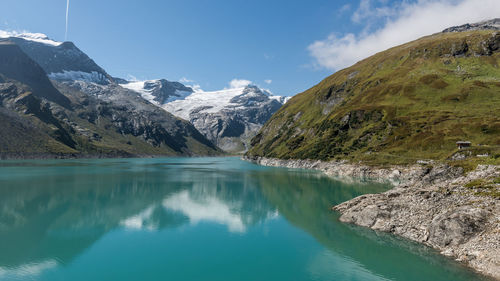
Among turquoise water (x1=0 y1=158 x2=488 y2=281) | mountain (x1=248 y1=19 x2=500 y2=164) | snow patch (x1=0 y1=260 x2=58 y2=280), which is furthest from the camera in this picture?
mountain (x1=248 y1=19 x2=500 y2=164)

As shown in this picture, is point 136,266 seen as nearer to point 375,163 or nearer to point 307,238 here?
point 307,238

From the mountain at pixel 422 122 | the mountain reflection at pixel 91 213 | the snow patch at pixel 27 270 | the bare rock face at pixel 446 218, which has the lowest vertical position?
the mountain reflection at pixel 91 213

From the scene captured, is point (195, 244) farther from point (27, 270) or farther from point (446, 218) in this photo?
point (446, 218)

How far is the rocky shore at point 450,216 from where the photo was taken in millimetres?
29453

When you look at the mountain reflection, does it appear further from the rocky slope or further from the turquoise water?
the rocky slope

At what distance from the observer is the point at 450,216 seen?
3400cm

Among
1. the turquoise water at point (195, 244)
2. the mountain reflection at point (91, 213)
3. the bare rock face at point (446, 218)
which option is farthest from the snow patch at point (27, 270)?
the bare rock face at point (446, 218)

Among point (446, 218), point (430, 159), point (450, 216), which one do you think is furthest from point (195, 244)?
point (430, 159)

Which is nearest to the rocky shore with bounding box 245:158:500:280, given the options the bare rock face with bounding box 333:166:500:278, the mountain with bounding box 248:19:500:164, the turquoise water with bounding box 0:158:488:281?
the bare rock face with bounding box 333:166:500:278

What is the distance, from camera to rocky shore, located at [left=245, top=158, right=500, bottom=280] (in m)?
29.5

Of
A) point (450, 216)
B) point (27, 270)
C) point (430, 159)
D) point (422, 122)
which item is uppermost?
point (422, 122)

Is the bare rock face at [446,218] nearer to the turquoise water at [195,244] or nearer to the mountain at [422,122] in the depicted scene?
the turquoise water at [195,244]

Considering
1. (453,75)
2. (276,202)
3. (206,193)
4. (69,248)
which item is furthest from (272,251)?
(453,75)

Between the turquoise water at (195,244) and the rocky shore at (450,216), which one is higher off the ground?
the rocky shore at (450,216)
